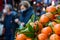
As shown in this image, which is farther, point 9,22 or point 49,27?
point 9,22

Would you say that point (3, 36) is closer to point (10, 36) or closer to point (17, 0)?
point (10, 36)

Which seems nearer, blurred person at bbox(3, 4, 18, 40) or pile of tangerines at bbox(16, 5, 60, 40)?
pile of tangerines at bbox(16, 5, 60, 40)

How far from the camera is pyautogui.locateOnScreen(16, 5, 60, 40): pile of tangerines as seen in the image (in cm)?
101

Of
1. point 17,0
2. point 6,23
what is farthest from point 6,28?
point 17,0

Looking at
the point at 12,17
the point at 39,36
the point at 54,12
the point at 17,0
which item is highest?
the point at 17,0

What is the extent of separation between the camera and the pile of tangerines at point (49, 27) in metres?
1.01

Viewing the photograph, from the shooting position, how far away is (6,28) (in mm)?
4254

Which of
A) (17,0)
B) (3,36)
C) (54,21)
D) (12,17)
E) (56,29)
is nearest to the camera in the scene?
(56,29)

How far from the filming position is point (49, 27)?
109 cm

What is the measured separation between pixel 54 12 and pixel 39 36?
24 centimetres

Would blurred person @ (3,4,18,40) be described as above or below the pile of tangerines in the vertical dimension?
above

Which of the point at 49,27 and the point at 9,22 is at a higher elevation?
the point at 9,22

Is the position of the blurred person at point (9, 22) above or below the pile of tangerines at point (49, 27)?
above

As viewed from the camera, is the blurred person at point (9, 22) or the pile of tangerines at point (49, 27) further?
the blurred person at point (9, 22)
